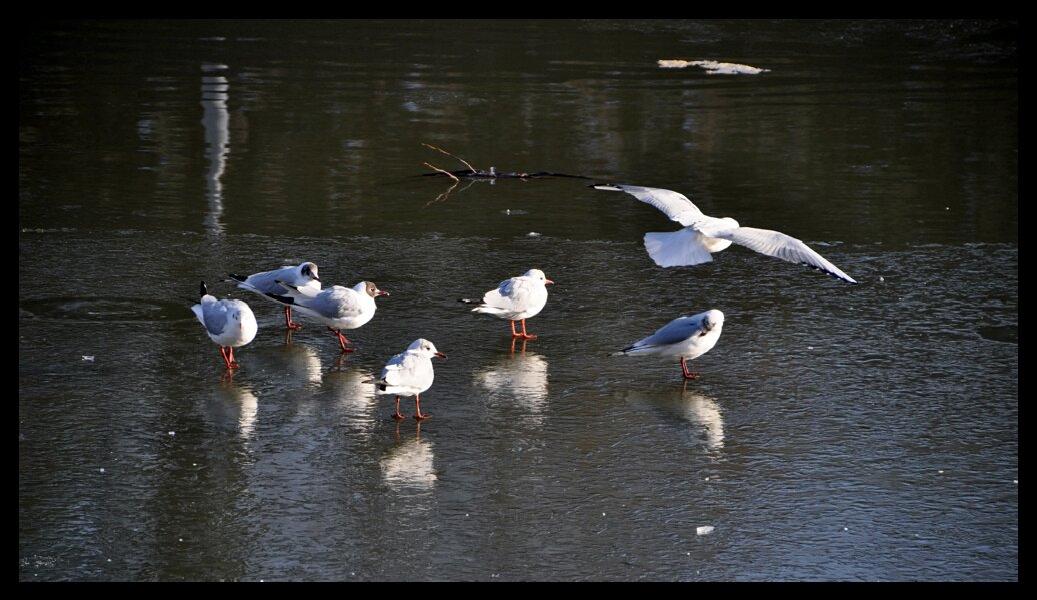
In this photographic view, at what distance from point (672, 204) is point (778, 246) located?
1338 millimetres

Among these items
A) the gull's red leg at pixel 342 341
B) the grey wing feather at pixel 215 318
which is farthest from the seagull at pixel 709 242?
the grey wing feather at pixel 215 318

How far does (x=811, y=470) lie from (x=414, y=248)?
4.69 metres

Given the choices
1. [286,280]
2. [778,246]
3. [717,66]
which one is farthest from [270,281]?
[717,66]

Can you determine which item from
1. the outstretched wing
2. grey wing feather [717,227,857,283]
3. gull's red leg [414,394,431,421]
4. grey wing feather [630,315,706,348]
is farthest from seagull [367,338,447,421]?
the outstretched wing

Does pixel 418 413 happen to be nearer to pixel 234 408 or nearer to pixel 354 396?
pixel 354 396

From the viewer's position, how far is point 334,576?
5062mm

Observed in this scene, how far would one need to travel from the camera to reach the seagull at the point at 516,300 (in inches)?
319

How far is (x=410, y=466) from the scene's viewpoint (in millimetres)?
6219

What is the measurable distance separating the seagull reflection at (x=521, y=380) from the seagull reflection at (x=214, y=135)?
3.58 m

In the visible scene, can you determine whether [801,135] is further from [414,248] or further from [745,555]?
[745,555]

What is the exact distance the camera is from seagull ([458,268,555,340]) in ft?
26.6

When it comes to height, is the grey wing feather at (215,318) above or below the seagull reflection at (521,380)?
above

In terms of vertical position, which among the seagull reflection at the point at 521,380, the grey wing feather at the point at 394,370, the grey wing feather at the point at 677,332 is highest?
the grey wing feather at the point at 677,332

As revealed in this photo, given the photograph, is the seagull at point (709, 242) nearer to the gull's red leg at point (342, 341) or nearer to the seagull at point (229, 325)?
the gull's red leg at point (342, 341)
